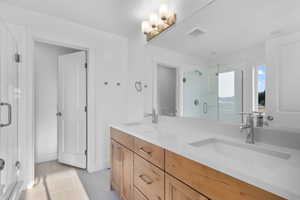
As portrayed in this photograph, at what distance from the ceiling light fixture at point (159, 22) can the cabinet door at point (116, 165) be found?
4.94 feet

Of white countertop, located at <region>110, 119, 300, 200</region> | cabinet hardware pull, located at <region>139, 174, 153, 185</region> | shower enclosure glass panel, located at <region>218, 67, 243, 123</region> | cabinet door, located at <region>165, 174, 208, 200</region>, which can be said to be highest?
shower enclosure glass panel, located at <region>218, 67, 243, 123</region>

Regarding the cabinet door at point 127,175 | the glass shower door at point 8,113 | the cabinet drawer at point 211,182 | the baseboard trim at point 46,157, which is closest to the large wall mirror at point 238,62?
the cabinet drawer at point 211,182

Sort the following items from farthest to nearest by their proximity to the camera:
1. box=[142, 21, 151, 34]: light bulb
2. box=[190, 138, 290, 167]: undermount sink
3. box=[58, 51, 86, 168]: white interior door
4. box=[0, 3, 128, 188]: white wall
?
box=[58, 51, 86, 168]: white interior door < box=[142, 21, 151, 34]: light bulb < box=[0, 3, 128, 188]: white wall < box=[190, 138, 290, 167]: undermount sink

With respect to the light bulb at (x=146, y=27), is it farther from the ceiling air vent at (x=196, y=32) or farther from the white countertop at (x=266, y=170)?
the white countertop at (x=266, y=170)

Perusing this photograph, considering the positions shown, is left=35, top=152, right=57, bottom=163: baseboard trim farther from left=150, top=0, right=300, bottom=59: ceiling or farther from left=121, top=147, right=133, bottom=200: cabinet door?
left=150, top=0, right=300, bottom=59: ceiling

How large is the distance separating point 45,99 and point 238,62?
306cm

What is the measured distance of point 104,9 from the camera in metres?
1.91

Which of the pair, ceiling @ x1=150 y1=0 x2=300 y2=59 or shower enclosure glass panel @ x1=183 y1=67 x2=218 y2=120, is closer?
ceiling @ x1=150 y1=0 x2=300 y2=59

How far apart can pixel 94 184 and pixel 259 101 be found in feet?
6.71

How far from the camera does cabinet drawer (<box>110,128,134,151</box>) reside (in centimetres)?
135

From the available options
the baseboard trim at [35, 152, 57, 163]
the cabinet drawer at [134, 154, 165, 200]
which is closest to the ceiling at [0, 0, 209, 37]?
the cabinet drawer at [134, 154, 165, 200]

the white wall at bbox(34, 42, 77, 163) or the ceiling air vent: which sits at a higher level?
the ceiling air vent

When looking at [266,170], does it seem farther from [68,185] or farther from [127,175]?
[68,185]

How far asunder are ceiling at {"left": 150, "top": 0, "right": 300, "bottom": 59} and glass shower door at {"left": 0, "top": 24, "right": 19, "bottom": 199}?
181 centimetres
